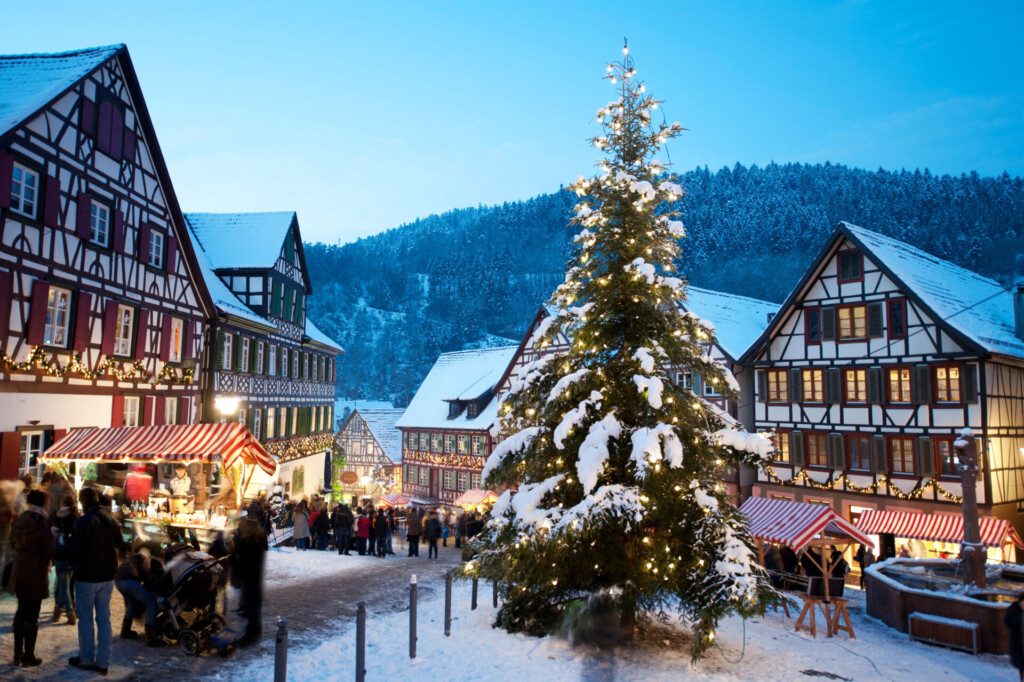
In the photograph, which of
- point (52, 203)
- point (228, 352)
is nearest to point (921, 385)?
point (228, 352)

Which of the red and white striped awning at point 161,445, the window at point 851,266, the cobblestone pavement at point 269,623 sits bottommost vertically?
the cobblestone pavement at point 269,623

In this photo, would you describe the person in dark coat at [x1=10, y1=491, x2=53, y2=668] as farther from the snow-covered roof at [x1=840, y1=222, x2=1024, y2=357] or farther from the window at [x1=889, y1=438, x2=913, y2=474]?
the window at [x1=889, y1=438, x2=913, y2=474]

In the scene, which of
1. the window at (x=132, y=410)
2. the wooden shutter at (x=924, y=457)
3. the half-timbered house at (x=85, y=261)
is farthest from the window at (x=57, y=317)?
the wooden shutter at (x=924, y=457)

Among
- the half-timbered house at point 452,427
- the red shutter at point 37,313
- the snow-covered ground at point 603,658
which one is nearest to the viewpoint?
the snow-covered ground at point 603,658

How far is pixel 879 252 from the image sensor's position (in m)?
26.9

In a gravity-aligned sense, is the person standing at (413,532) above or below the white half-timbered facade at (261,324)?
below

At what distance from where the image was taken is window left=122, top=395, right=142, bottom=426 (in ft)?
69.1

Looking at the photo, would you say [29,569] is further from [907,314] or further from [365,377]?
[365,377]

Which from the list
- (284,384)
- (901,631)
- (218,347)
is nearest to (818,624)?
(901,631)

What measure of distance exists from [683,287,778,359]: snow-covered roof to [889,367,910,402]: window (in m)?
6.21

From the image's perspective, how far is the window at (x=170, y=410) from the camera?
76.8 feet

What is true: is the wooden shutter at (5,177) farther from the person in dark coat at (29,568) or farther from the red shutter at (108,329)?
the person in dark coat at (29,568)

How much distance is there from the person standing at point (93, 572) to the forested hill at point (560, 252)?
100m

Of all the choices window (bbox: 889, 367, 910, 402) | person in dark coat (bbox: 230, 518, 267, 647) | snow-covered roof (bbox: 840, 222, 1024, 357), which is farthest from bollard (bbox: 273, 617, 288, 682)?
window (bbox: 889, 367, 910, 402)
